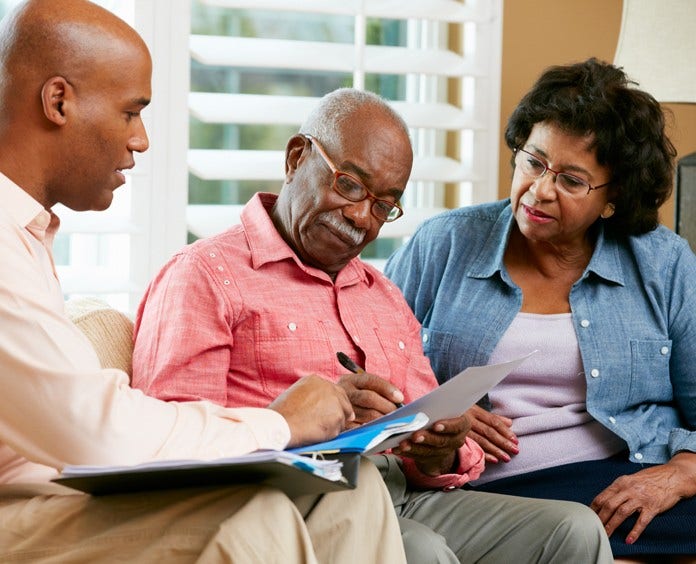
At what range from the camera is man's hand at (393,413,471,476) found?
1.89 meters

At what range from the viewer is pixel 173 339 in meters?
1.85

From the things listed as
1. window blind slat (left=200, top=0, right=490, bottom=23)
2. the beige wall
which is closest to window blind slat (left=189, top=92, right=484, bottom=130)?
window blind slat (left=200, top=0, right=490, bottom=23)

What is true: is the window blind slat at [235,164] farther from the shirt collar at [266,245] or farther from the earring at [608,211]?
the earring at [608,211]

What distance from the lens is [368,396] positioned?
1.80 meters

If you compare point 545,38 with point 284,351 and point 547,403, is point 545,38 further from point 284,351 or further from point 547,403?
point 284,351

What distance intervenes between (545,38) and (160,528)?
2.05 m

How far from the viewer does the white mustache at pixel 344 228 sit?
2.02m

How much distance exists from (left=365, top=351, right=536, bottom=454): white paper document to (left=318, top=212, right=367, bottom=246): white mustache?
406 millimetres

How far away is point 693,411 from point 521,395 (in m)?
0.36

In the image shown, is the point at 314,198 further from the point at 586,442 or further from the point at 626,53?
the point at 626,53

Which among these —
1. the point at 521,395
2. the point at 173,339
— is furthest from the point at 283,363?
the point at 521,395

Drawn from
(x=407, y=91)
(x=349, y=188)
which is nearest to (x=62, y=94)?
(x=349, y=188)

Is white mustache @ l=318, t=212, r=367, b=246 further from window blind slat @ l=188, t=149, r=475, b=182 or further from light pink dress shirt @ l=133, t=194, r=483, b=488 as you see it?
window blind slat @ l=188, t=149, r=475, b=182

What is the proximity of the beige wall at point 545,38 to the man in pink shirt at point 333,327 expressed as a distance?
997 mm
